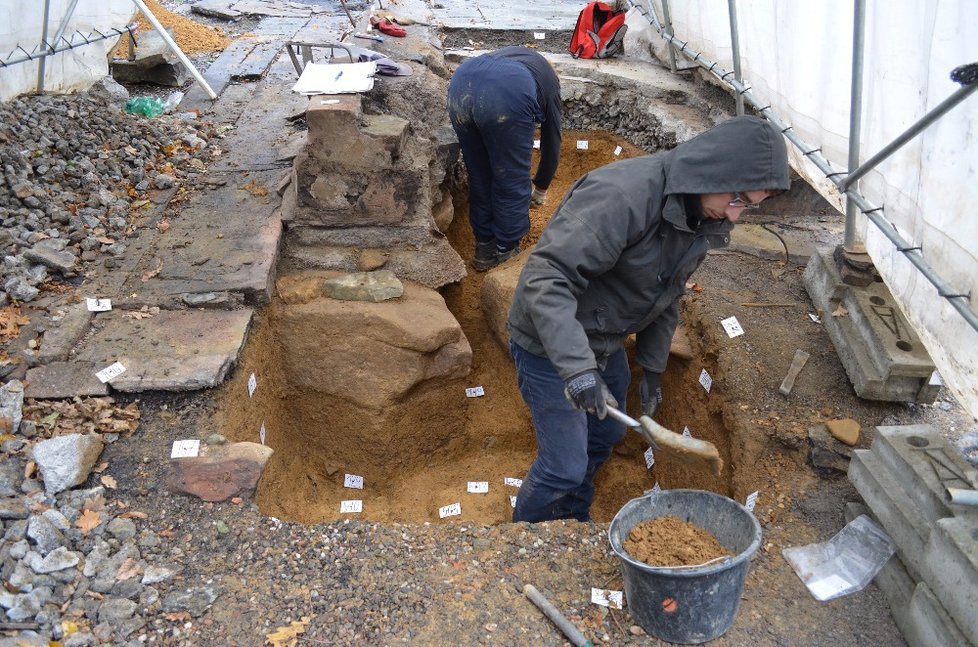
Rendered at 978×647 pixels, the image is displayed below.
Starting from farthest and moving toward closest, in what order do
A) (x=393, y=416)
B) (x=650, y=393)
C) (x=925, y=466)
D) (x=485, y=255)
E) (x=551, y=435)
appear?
1. (x=485, y=255)
2. (x=393, y=416)
3. (x=650, y=393)
4. (x=551, y=435)
5. (x=925, y=466)

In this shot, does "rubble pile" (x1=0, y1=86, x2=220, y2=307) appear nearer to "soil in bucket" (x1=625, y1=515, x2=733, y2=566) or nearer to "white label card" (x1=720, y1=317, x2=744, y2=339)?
"soil in bucket" (x1=625, y1=515, x2=733, y2=566)

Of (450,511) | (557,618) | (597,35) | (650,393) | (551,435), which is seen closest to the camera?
(557,618)

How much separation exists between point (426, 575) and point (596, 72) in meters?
5.68

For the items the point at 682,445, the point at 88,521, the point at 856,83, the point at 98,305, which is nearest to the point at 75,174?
the point at 98,305

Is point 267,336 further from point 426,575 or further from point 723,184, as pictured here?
point 723,184

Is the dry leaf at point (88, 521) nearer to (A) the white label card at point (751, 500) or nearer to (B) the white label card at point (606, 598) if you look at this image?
(B) the white label card at point (606, 598)

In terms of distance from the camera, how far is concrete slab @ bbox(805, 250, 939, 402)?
3.48 m

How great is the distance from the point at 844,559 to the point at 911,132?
1.70m

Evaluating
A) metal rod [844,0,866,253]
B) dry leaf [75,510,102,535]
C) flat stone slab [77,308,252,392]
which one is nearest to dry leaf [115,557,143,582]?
dry leaf [75,510,102,535]

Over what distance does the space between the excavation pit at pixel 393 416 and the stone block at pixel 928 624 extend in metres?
1.35

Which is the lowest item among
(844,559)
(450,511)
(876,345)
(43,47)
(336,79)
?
→ (450,511)

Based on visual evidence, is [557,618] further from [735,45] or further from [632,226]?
[735,45]

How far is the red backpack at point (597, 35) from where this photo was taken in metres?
7.62

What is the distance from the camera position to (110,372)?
3.49 meters
